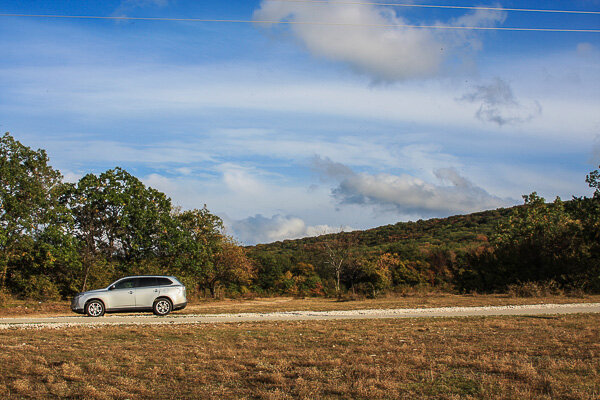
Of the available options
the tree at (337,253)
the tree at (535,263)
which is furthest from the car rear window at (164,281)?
the tree at (337,253)

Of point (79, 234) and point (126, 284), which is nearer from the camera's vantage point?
point (126, 284)

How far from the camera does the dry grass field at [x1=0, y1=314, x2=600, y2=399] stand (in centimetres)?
657

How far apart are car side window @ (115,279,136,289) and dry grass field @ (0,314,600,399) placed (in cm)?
640

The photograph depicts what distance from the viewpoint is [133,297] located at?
1969 cm

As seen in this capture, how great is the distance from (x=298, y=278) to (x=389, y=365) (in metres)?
53.3

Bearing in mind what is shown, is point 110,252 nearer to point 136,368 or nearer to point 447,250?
point 136,368

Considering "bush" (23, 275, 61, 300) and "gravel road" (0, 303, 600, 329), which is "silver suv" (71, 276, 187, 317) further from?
"bush" (23, 275, 61, 300)

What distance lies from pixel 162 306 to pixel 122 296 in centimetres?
156

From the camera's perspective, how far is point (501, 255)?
33.4 meters

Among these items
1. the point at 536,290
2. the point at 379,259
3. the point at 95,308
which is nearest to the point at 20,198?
the point at 95,308

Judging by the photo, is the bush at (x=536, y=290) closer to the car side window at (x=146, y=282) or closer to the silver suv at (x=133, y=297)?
the silver suv at (x=133, y=297)

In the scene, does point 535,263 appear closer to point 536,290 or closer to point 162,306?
point 536,290

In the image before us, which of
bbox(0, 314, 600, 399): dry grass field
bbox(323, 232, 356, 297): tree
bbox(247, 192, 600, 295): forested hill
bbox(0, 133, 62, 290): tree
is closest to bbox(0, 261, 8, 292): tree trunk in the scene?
bbox(0, 133, 62, 290): tree

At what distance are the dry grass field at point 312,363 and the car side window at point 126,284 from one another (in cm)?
640
